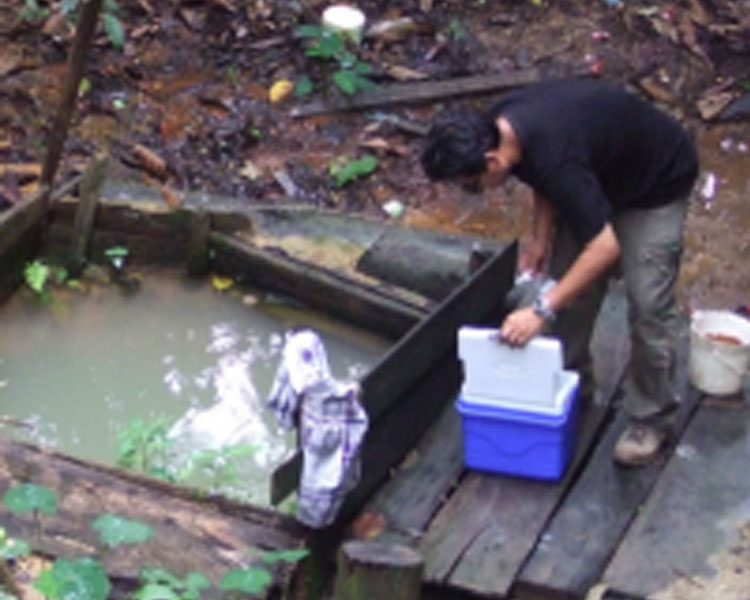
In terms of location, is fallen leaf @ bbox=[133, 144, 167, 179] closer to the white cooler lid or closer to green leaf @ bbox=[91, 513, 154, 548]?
the white cooler lid

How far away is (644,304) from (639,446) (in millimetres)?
647

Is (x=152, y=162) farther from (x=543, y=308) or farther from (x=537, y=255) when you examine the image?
(x=543, y=308)

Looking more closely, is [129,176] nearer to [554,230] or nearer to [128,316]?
[128,316]

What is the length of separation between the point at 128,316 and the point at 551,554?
3190 mm

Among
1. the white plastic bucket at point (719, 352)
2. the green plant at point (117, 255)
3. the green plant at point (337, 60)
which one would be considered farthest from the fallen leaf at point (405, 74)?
the white plastic bucket at point (719, 352)

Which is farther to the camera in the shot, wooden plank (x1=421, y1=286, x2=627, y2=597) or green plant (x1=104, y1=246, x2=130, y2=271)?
green plant (x1=104, y1=246, x2=130, y2=271)

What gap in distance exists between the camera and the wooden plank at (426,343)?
5.70 meters

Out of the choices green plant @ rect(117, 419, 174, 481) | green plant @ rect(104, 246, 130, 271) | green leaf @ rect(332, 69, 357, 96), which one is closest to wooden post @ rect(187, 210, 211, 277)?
green plant @ rect(104, 246, 130, 271)

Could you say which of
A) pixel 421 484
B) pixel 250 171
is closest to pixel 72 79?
pixel 250 171

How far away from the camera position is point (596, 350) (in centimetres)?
687

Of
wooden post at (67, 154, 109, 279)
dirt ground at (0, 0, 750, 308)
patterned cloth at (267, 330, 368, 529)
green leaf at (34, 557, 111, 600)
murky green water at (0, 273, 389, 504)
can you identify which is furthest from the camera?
dirt ground at (0, 0, 750, 308)

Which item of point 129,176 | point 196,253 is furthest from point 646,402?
point 129,176

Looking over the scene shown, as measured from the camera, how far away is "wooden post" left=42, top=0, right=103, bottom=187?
7137mm

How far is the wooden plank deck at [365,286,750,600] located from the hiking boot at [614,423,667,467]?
0.15 feet
